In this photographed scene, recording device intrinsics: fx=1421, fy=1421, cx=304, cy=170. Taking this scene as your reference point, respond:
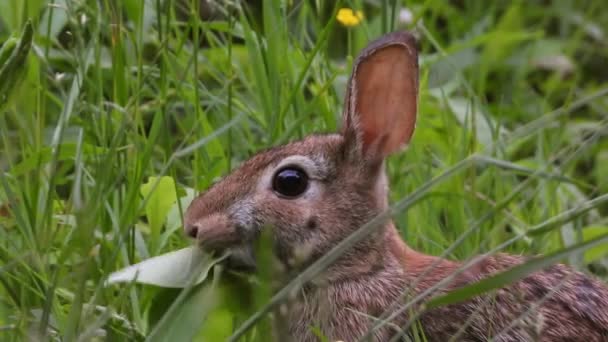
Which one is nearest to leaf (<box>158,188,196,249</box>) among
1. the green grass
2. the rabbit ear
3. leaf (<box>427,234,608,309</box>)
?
the green grass

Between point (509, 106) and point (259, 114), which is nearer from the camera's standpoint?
point (259, 114)

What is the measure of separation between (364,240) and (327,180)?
0.19 meters

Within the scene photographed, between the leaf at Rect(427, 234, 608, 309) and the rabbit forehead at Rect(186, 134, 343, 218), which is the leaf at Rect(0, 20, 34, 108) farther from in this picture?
the leaf at Rect(427, 234, 608, 309)

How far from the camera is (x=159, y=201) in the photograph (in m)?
3.78

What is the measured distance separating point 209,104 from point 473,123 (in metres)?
0.82

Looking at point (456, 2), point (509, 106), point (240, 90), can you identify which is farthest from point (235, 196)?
point (456, 2)

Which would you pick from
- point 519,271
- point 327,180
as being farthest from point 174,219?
point 519,271

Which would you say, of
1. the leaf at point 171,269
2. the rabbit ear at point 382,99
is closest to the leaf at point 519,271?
the leaf at point 171,269

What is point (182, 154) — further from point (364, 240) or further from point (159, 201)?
point (364, 240)

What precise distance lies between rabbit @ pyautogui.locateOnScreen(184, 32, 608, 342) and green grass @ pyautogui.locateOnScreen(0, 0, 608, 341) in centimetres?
16

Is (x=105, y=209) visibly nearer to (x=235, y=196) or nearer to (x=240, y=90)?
(x=235, y=196)

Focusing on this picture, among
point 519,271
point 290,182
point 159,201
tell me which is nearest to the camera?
point 519,271

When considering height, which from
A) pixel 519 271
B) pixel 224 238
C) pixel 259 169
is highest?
pixel 519 271

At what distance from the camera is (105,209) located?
147 inches
